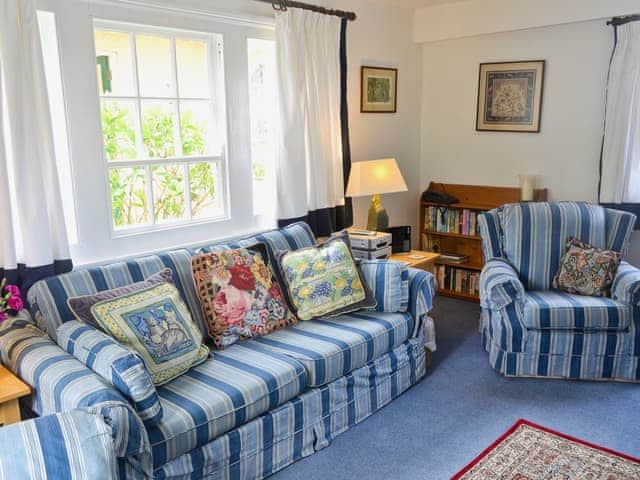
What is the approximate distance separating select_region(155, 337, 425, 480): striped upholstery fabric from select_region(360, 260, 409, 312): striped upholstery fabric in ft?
0.72

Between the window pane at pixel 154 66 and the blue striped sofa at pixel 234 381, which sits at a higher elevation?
the window pane at pixel 154 66

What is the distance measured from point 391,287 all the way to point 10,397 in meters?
1.86

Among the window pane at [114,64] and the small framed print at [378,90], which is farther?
the small framed print at [378,90]

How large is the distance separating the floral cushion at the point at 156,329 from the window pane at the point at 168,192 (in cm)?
77

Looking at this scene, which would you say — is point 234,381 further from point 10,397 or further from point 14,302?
point 14,302

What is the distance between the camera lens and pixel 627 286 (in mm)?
3055

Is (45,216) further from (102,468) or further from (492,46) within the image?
(492,46)

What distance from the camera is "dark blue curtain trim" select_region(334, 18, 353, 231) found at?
3.81 m

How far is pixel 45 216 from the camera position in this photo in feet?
7.97

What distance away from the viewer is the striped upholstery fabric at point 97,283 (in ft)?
7.51

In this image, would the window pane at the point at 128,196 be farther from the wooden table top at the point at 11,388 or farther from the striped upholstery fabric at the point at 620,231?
the striped upholstery fabric at the point at 620,231

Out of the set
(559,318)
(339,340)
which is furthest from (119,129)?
(559,318)

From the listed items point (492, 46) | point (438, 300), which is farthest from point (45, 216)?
point (492, 46)

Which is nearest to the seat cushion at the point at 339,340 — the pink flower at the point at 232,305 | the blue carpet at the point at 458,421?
the pink flower at the point at 232,305
